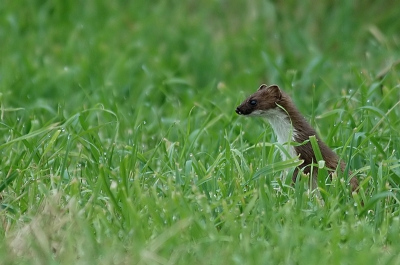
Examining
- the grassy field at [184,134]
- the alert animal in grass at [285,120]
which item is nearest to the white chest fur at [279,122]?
the alert animal in grass at [285,120]

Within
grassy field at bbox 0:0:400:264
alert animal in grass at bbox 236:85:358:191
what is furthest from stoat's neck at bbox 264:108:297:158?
grassy field at bbox 0:0:400:264

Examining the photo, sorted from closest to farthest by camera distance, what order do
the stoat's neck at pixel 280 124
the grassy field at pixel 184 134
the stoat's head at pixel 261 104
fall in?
the grassy field at pixel 184 134 → the stoat's neck at pixel 280 124 → the stoat's head at pixel 261 104

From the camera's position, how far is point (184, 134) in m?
5.82

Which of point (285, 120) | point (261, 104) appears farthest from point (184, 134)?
point (285, 120)

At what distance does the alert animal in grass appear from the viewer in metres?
5.33

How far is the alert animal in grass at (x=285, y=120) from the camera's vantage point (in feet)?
17.5

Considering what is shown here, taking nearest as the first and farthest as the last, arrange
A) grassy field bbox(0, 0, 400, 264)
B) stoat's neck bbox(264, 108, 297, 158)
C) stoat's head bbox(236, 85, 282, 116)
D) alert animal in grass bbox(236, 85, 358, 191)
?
1. grassy field bbox(0, 0, 400, 264)
2. alert animal in grass bbox(236, 85, 358, 191)
3. stoat's neck bbox(264, 108, 297, 158)
4. stoat's head bbox(236, 85, 282, 116)

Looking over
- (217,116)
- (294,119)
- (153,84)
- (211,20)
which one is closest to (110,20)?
(211,20)

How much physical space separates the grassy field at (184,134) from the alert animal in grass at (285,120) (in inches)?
5.3

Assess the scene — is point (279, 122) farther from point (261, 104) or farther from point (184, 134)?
point (184, 134)

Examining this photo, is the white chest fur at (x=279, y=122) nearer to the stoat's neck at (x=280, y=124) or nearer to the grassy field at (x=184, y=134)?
the stoat's neck at (x=280, y=124)

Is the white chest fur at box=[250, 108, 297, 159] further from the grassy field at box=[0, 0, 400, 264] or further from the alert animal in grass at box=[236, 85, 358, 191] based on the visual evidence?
the grassy field at box=[0, 0, 400, 264]

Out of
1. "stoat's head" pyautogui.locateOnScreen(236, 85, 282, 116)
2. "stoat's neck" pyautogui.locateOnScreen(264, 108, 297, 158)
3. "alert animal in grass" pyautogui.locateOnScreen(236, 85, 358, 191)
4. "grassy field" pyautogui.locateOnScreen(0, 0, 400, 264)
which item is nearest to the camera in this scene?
"grassy field" pyautogui.locateOnScreen(0, 0, 400, 264)

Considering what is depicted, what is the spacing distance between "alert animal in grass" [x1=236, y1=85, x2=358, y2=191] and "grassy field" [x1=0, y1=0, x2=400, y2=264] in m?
0.13
